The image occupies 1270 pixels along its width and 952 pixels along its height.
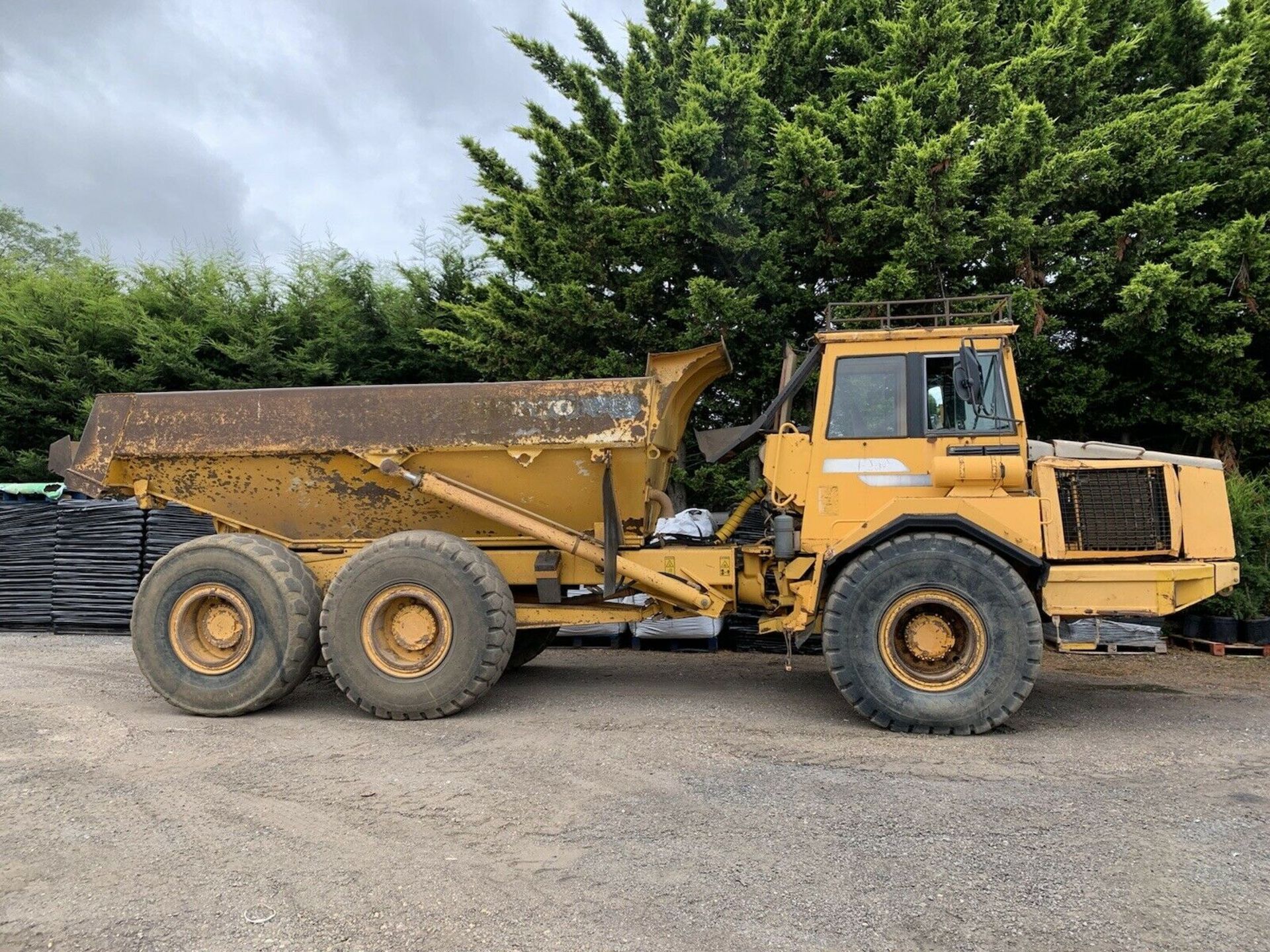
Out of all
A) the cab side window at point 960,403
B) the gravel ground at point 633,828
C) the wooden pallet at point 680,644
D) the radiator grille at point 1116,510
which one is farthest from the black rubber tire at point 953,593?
the wooden pallet at point 680,644

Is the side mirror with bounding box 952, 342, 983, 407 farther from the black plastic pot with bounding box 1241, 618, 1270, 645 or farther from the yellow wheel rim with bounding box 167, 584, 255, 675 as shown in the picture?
the yellow wheel rim with bounding box 167, 584, 255, 675

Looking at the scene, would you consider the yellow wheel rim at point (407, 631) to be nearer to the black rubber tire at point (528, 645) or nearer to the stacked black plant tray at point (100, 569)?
the black rubber tire at point (528, 645)

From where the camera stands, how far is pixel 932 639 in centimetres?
528

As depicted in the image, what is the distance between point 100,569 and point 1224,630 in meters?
12.1

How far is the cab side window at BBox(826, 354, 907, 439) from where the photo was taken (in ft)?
18.4

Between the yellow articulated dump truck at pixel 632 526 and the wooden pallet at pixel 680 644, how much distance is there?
7.86 ft

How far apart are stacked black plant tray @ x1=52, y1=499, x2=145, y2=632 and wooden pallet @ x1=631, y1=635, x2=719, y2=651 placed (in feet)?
19.6

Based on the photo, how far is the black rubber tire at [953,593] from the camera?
16.7 ft

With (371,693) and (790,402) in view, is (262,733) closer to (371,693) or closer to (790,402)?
(371,693)

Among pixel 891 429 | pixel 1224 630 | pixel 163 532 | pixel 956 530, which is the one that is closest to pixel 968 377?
pixel 891 429

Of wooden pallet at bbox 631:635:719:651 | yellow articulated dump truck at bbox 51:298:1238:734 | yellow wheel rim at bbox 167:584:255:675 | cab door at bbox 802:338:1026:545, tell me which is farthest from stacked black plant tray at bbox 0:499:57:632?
cab door at bbox 802:338:1026:545

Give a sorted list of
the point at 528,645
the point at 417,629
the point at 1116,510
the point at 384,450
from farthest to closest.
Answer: the point at 528,645 < the point at 384,450 < the point at 417,629 < the point at 1116,510

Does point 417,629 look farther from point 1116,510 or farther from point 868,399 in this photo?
point 1116,510

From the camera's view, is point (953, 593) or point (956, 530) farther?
point (956, 530)
